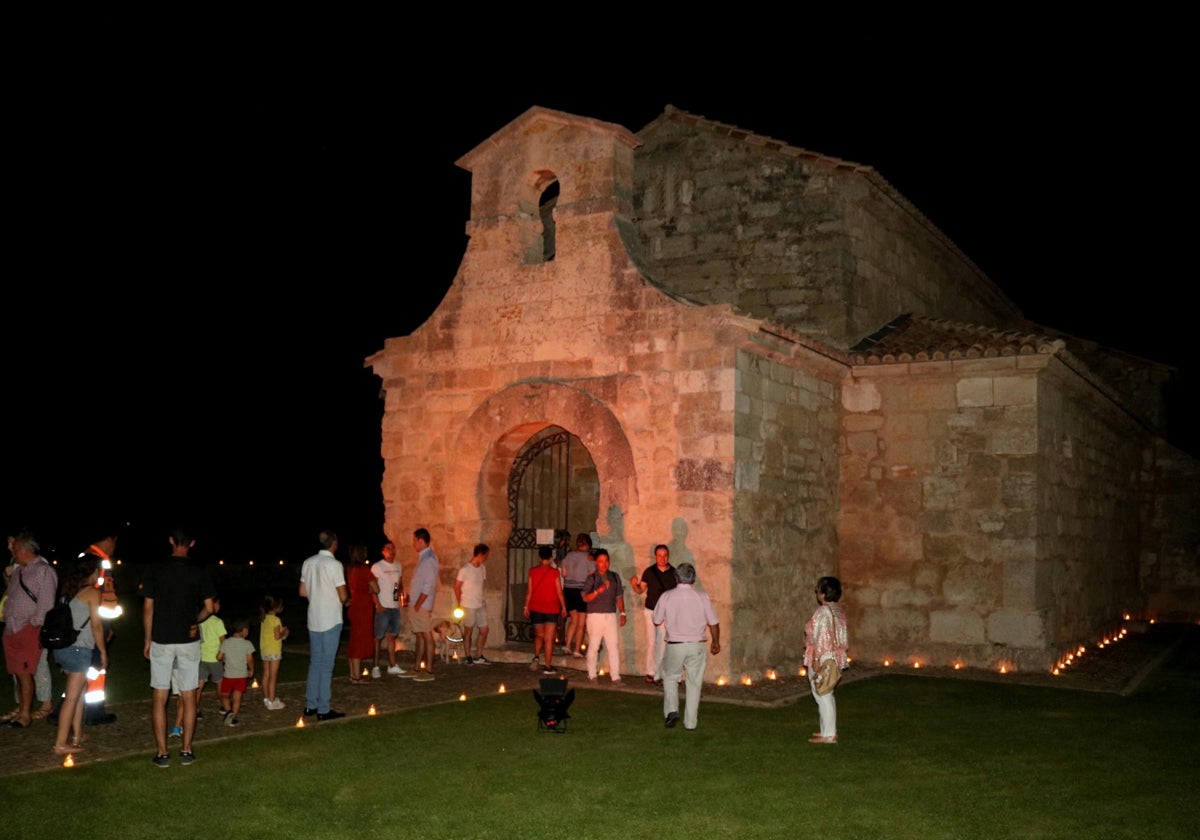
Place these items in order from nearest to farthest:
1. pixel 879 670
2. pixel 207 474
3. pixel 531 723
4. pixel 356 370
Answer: pixel 531 723, pixel 879 670, pixel 207 474, pixel 356 370

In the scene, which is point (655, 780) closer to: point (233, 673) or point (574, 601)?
point (233, 673)

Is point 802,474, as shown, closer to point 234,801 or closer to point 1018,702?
point 1018,702

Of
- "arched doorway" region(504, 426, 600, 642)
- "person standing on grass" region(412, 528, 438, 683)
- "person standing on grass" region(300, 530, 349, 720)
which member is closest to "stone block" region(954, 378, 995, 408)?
"arched doorway" region(504, 426, 600, 642)

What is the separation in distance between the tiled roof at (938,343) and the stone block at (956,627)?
3.35 meters

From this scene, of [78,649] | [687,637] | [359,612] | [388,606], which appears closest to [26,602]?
[78,649]

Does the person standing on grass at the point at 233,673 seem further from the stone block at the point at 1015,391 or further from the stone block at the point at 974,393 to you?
the stone block at the point at 1015,391

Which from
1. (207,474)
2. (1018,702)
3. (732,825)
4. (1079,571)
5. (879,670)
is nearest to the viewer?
(732,825)

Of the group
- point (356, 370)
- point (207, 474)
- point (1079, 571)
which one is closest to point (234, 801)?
point (1079, 571)

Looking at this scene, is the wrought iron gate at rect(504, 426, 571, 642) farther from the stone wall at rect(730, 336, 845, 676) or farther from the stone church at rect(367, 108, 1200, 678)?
the stone wall at rect(730, 336, 845, 676)

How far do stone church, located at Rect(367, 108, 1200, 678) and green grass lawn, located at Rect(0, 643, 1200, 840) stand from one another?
9.84 ft

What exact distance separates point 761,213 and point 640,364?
5.06 metres

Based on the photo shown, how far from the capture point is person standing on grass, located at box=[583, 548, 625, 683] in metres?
12.7

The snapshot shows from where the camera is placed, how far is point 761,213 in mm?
17469

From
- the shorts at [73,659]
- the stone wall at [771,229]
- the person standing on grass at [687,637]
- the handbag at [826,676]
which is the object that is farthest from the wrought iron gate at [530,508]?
the shorts at [73,659]
